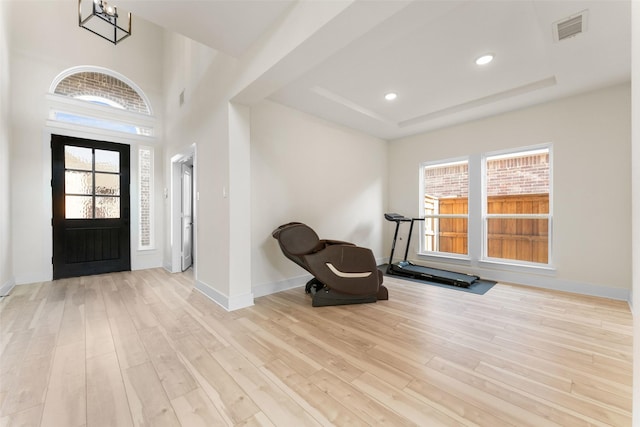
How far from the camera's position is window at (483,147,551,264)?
3648mm

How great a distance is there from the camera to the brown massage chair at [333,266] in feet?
9.09

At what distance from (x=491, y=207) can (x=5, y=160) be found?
7.29 meters

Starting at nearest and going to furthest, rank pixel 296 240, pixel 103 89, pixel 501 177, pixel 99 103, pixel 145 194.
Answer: pixel 296 240 < pixel 501 177 < pixel 99 103 < pixel 103 89 < pixel 145 194

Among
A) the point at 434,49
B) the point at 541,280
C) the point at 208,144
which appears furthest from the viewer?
the point at 541,280

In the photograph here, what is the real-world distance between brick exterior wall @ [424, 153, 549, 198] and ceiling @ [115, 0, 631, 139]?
0.87 metres

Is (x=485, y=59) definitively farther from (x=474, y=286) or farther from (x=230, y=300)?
(x=230, y=300)

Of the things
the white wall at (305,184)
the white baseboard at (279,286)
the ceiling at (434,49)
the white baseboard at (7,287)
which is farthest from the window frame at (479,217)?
the white baseboard at (7,287)

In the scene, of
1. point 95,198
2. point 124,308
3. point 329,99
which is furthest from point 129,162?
point 329,99

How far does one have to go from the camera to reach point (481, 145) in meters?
4.05

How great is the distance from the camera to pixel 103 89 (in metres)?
4.45

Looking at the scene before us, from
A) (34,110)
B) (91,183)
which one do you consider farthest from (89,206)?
(34,110)

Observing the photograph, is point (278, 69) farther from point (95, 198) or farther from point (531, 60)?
point (95, 198)

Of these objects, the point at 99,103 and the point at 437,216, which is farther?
the point at 437,216

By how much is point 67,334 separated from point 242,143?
2.42 m
